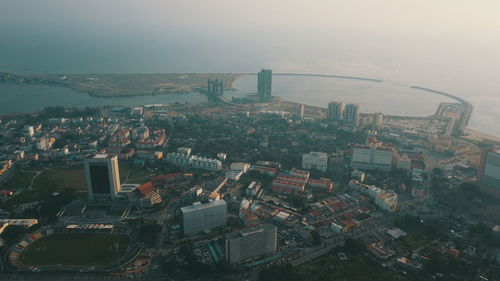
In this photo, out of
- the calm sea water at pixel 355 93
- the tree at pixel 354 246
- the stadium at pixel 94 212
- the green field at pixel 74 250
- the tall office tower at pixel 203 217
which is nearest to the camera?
the green field at pixel 74 250

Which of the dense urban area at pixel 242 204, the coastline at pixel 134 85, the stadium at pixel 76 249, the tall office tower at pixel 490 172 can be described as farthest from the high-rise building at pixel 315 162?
the coastline at pixel 134 85

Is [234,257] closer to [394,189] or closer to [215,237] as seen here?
[215,237]

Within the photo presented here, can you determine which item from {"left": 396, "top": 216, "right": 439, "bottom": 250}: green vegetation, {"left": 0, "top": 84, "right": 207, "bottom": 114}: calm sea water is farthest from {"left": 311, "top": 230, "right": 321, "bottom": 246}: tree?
{"left": 0, "top": 84, "right": 207, "bottom": 114}: calm sea water

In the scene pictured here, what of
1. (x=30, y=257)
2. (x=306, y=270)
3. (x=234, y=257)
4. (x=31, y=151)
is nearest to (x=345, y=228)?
(x=306, y=270)

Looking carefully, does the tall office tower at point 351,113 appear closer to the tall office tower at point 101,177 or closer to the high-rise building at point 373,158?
the high-rise building at point 373,158

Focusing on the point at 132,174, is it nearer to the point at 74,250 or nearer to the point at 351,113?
the point at 74,250

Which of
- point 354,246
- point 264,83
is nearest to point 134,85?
point 264,83
